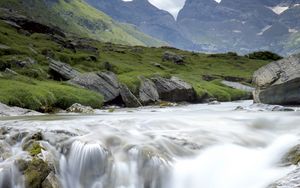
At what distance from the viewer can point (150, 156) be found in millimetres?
22641

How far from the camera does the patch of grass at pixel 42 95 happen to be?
154 feet

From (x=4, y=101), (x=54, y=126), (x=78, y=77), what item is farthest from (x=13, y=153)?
(x=78, y=77)

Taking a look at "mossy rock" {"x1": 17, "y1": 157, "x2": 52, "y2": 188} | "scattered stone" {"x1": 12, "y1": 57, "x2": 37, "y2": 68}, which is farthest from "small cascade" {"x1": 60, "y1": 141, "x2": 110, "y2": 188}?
"scattered stone" {"x1": 12, "y1": 57, "x2": 37, "y2": 68}

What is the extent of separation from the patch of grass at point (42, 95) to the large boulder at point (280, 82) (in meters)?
21.0

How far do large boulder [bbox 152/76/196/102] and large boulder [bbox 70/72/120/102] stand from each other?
1362 cm

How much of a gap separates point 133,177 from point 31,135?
657cm

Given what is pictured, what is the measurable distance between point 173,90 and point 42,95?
31.0 metres

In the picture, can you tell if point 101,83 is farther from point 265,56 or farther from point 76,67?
point 265,56

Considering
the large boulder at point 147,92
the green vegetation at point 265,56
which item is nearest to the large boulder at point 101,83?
the large boulder at point 147,92

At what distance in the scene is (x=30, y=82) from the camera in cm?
5519

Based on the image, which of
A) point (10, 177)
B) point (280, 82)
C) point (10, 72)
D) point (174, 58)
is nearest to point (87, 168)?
point (10, 177)

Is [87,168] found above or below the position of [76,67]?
below

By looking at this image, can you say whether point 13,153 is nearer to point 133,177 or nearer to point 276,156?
point 133,177

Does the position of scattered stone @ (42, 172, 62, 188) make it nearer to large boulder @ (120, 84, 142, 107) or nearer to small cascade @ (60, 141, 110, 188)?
small cascade @ (60, 141, 110, 188)
